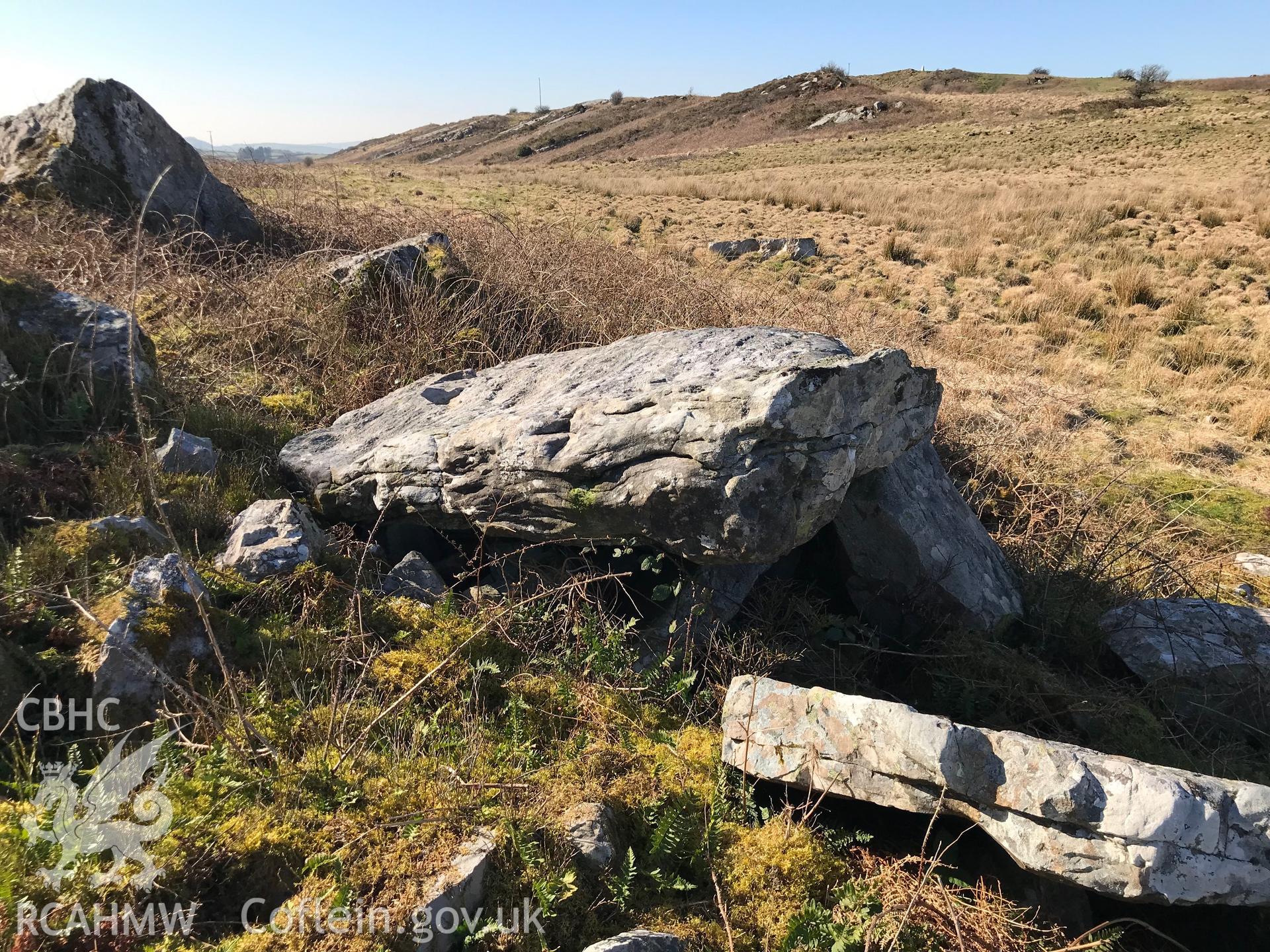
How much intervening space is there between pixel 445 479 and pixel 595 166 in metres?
40.1

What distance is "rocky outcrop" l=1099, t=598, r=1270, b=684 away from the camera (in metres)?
3.68

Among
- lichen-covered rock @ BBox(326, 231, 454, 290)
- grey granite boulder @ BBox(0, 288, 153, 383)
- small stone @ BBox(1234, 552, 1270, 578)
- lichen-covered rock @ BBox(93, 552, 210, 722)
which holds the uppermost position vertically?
lichen-covered rock @ BBox(326, 231, 454, 290)

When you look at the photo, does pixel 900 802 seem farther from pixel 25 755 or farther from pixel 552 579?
pixel 25 755

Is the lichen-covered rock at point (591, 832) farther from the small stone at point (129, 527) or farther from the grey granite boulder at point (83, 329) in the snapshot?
the grey granite boulder at point (83, 329)

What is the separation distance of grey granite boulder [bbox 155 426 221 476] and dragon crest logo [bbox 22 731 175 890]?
2136 millimetres

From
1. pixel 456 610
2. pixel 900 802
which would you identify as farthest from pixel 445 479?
pixel 900 802

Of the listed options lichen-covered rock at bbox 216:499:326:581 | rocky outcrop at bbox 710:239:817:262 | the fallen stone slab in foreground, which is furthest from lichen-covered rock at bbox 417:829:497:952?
rocky outcrop at bbox 710:239:817:262

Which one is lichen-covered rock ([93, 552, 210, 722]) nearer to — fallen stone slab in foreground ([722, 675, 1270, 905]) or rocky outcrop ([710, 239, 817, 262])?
fallen stone slab in foreground ([722, 675, 1270, 905])

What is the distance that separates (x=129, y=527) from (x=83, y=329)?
2246mm

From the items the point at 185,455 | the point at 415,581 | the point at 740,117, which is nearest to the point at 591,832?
the point at 415,581

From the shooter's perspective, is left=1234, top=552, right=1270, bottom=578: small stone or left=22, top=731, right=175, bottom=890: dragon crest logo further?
left=1234, top=552, right=1270, bottom=578: small stone

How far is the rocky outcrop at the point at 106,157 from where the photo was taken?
7.90 metres

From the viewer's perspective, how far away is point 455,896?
2.02 meters

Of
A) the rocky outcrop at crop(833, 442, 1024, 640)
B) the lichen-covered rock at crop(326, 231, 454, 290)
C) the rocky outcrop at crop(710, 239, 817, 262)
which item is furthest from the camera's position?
the rocky outcrop at crop(710, 239, 817, 262)
